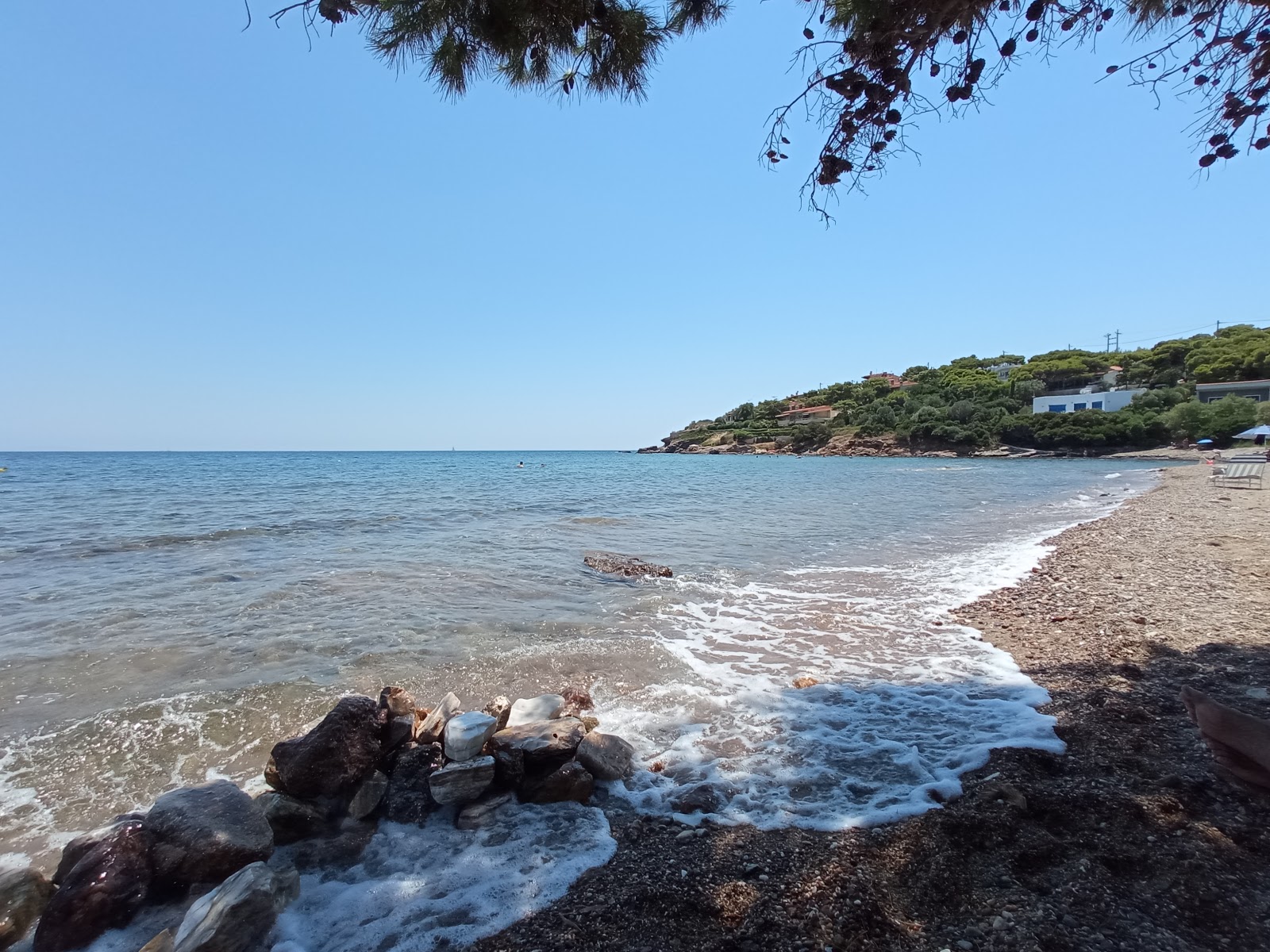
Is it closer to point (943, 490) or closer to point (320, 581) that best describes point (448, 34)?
point (320, 581)

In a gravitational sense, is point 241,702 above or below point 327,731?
below

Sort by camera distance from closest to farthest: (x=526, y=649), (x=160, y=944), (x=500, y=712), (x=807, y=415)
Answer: (x=160, y=944)
(x=500, y=712)
(x=526, y=649)
(x=807, y=415)

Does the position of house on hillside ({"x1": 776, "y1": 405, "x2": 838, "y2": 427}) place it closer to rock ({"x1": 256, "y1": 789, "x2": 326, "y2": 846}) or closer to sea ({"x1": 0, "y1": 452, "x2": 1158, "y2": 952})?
sea ({"x1": 0, "y1": 452, "x2": 1158, "y2": 952})

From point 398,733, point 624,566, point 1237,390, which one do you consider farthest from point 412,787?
point 1237,390

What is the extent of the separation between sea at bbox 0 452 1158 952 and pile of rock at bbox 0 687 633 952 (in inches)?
6.5

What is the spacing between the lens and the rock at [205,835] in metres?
3.13

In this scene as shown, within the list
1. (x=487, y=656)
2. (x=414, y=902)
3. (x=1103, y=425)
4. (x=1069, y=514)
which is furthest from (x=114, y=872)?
(x=1103, y=425)

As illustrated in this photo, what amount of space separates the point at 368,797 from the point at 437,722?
0.74 metres

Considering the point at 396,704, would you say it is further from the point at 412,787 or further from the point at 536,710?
the point at 536,710

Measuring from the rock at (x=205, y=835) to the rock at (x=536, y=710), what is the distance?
178 cm

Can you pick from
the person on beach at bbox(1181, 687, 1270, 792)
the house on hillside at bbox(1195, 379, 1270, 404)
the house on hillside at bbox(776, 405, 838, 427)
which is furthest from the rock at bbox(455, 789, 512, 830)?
the house on hillside at bbox(776, 405, 838, 427)

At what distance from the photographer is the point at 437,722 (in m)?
4.50

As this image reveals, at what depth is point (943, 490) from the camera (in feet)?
94.2

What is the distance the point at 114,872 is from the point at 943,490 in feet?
103
